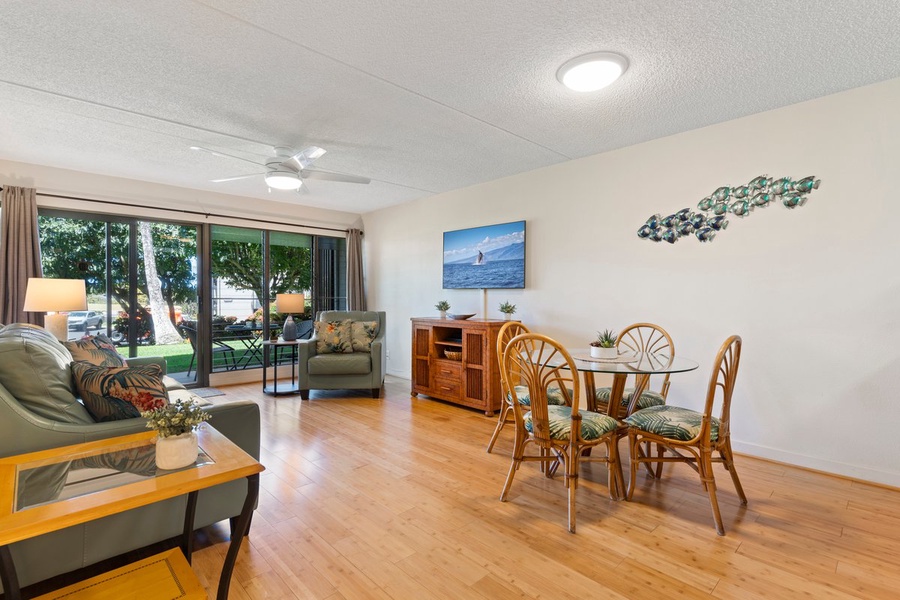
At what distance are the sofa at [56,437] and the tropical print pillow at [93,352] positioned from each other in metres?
0.57

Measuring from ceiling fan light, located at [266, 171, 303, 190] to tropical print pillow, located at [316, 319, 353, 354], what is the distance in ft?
6.14

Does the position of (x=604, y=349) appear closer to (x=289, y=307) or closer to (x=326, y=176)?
(x=326, y=176)

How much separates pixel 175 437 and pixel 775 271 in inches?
140

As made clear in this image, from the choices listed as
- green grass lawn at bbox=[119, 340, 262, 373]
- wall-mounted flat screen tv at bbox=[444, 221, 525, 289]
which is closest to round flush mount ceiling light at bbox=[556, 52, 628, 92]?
wall-mounted flat screen tv at bbox=[444, 221, 525, 289]

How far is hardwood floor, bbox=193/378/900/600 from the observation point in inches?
66.1

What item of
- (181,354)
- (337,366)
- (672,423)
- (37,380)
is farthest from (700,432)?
(181,354)

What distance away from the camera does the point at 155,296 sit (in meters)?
4.95

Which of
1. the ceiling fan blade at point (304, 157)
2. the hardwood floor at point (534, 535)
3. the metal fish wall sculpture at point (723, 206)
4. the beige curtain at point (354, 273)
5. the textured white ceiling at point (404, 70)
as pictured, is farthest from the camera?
the beige curtain at point (354, 273)

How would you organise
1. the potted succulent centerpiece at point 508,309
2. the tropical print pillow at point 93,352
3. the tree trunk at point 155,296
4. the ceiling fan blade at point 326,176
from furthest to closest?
the tree trunk at point 155,296, the potted succulent centerpiece at point 508,309, the ceiling fan blade at point 326,176, the tropical print pillow at point 93,352

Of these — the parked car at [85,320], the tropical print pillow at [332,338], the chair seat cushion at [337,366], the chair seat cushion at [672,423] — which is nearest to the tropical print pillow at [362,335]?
the tropical print pillow at [332,338]

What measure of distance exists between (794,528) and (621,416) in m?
0.99

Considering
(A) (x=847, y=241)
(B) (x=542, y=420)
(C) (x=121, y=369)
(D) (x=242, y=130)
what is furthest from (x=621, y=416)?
(D) (x=242, y=130)

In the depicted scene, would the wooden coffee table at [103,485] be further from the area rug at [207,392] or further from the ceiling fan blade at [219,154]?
the area rug at [207,392]

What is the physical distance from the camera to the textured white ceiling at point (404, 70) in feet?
6.30
